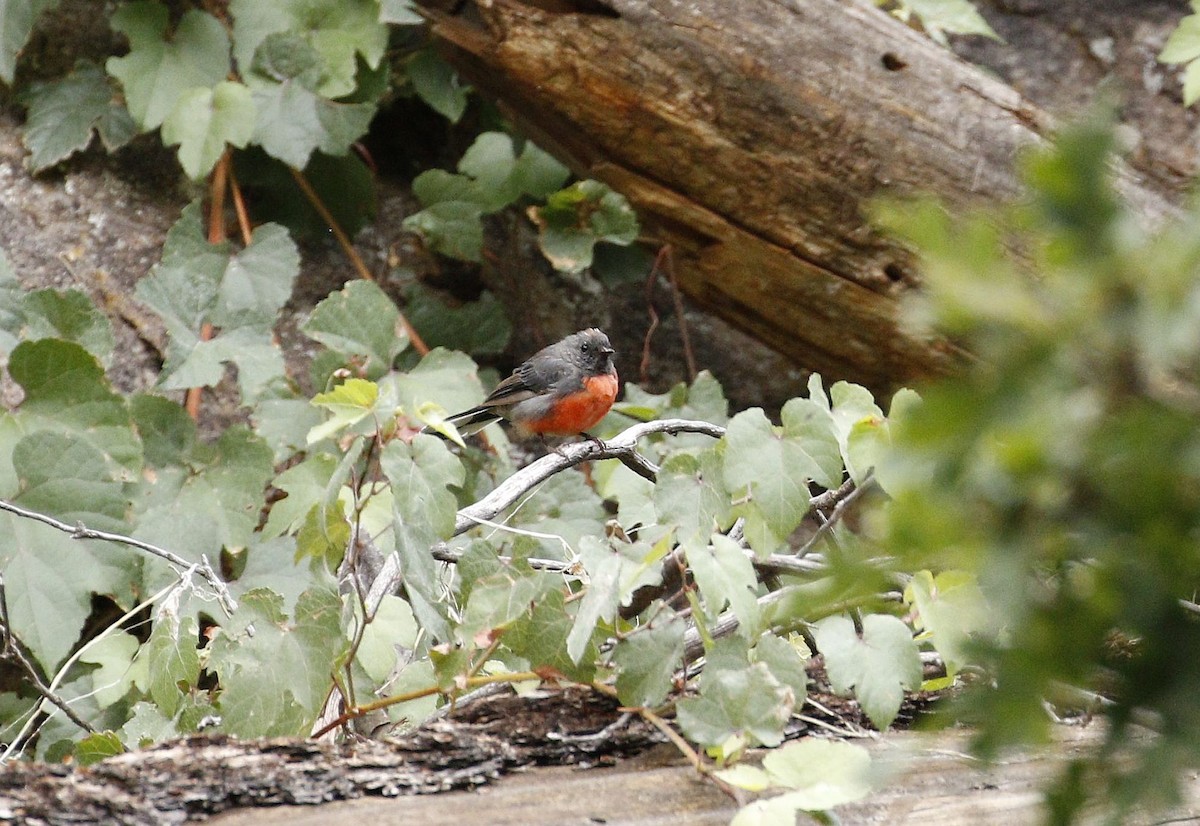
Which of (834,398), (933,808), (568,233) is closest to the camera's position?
(933,808)

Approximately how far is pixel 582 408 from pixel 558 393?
0.10m

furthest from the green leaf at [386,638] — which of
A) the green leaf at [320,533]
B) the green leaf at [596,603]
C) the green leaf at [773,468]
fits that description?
the green leaf at [773,468]

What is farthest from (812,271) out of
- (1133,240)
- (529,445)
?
(1133,240)

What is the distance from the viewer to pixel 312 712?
200 cm

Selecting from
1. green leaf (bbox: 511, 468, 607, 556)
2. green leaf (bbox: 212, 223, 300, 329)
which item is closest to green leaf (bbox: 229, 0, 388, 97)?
green leaf (bbox: 212, 223, 300, 329)

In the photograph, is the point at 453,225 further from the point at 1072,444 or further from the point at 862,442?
the point at 1072,444

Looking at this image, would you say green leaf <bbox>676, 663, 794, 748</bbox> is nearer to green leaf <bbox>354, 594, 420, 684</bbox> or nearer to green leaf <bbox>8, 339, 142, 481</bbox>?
green leaf <bbox>354, 594, 420, 684</bbox>

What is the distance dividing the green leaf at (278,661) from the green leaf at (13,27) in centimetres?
287

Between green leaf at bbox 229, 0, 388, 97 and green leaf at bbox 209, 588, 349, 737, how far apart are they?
2.77 meters

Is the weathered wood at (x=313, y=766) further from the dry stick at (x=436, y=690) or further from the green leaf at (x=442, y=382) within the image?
the green leaf at (x=442, y=382)

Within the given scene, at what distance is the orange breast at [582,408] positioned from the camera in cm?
418

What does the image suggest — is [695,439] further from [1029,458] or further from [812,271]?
[1029,458]

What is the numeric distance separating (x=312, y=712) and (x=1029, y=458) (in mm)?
1554

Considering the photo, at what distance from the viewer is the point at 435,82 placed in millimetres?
4727
